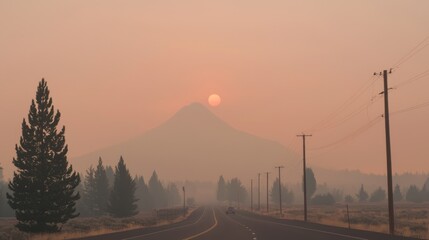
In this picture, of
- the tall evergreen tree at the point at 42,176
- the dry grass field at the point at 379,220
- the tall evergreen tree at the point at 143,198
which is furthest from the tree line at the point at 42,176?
the tall evergreen tree at the point at 143,198

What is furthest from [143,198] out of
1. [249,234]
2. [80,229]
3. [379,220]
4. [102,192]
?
[249,234]

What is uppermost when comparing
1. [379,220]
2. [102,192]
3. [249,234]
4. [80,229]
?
[102,192]

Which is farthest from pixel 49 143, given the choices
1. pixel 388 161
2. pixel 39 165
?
pixel 388 161

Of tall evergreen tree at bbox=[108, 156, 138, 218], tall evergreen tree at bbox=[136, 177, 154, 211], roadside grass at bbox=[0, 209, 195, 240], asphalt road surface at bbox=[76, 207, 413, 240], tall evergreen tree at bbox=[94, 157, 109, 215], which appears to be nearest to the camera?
asphalt road surface at bbox=[76, 207, 413, 240]

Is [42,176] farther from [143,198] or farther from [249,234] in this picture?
[143,198]

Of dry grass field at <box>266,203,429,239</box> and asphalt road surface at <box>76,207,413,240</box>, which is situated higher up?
asphalt road surface at <box>76,207,413,240</box>

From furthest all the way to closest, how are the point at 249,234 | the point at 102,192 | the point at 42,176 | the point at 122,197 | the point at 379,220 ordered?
the point at 102,192 → the point at 122,197 → the point at 379,220 → the point at 42,176 → the point at 249,234

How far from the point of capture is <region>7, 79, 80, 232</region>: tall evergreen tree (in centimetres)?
4966

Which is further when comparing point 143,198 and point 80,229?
point 143,198

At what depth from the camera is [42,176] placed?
5025 cm

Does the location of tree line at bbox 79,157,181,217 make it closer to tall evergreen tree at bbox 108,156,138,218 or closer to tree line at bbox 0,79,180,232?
tall evergreen tree at bbox 108,156,138,218

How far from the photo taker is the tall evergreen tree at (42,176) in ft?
163

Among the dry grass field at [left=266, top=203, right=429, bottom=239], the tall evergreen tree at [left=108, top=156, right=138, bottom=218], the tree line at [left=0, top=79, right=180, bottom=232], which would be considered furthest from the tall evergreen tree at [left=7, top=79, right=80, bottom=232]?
the tall evergreen tree at [left=108, top=156, right=138, bottom=218]

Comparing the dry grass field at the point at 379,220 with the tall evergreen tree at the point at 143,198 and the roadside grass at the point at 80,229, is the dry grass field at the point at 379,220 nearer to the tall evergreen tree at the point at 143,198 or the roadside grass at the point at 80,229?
the roadside grass at the point at 80,229
